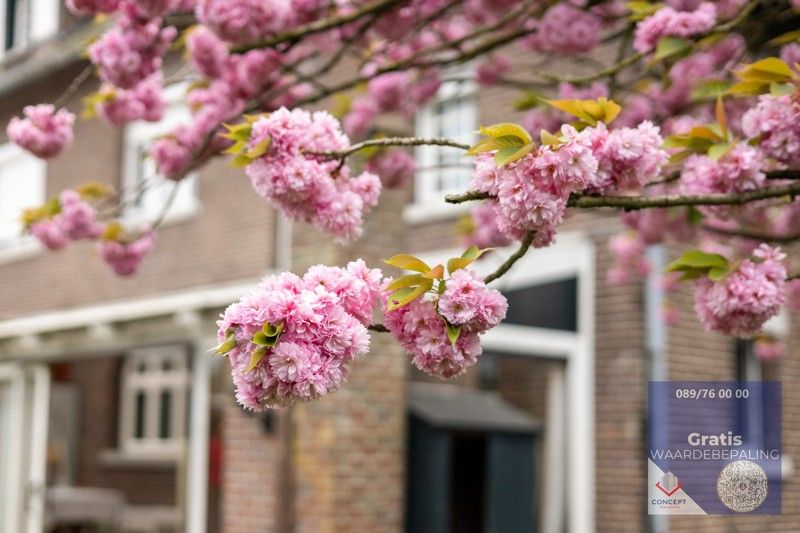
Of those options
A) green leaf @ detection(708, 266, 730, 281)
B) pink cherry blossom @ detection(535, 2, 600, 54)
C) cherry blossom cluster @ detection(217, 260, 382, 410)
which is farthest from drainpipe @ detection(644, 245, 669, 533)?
cherry blossom cluster @ detection(217, 260, 382, 410)

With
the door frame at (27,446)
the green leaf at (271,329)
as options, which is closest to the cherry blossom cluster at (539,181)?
the green leaf at (271,329)

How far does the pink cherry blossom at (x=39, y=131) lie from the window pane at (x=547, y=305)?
5.51 metres

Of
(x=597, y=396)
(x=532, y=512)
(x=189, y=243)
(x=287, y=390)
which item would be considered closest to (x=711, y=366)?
(x=597, y=396)

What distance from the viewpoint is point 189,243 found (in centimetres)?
1021

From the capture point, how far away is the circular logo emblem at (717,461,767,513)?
2855 mm

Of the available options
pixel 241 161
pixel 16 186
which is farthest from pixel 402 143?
pixel 16 186

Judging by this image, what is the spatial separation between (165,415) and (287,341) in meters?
12.7

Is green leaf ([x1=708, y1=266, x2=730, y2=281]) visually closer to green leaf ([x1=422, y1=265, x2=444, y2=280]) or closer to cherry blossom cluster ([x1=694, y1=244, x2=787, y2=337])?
cherry blossom cluster ([x1=694, y1=244, x2=787, y2=337])

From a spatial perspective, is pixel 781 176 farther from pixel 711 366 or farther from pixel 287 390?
pixel 711 366

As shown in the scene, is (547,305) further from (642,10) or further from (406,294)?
(406,294)

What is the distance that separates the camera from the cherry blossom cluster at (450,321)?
2.22 meters

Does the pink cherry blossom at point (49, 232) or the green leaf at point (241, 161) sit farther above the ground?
the pink cherry blossom at point (49, 232)

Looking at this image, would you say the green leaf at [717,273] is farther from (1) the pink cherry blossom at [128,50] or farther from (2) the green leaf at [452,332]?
(1) the pink cherry blossom at [128,50]

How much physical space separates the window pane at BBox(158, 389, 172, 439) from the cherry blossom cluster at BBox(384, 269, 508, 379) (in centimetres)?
1243
